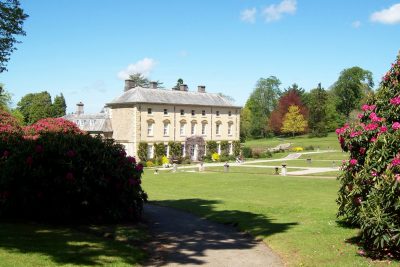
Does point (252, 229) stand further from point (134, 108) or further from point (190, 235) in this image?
point (134, 108)

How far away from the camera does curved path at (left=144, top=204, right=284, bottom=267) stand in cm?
912

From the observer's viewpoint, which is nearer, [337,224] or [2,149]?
[337,224]

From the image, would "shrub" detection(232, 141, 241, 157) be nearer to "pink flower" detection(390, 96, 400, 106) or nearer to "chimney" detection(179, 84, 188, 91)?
"chimney" detection(179, 84, 188, 91)

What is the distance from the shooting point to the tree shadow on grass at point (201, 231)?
32.3ft

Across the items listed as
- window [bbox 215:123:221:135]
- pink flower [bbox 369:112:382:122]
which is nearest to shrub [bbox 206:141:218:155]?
window [bbox 215:123:221:135]

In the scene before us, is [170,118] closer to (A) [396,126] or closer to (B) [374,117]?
(B) [374,117]

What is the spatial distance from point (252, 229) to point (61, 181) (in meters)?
5.53

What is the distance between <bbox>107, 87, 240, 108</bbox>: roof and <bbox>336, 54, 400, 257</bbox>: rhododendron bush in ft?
149

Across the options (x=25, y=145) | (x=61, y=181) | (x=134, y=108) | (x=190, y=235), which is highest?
(x=134, y=108)

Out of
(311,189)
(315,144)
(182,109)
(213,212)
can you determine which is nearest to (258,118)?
(315,144)

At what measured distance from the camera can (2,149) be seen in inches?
597

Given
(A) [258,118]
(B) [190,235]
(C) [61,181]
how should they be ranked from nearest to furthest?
(B) [190,235] → (C) [61,181] → (A) [258,118]

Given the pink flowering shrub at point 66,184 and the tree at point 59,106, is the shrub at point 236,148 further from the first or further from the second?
the pink flowering shrub at point 66,184

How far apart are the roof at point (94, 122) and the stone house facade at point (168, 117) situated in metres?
0.82
